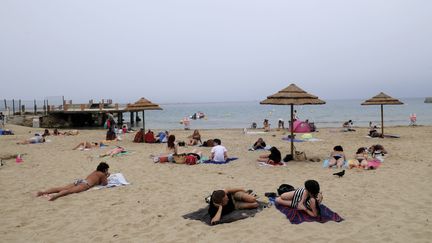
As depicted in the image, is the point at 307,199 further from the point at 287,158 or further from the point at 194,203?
the point at 287,158

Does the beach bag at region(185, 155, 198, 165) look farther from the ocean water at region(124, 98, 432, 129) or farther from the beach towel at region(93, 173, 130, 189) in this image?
the ocean water at region(124, 98, 432, 129)

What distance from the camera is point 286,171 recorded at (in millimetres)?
8297

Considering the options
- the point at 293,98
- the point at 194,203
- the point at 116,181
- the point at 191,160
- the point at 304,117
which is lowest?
the point at 194,203

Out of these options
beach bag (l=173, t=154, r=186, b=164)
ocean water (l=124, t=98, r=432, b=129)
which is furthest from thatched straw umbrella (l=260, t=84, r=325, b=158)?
ocean water (l=124, t=98, r=432, b=129)

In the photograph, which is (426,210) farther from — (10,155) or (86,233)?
(10,155)

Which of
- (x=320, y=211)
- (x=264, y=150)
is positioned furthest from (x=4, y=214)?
(x=264, y=150)

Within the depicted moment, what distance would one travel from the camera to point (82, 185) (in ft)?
21.7

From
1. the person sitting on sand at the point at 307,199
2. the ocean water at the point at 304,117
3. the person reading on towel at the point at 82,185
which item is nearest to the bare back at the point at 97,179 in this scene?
the person reading on towel at the point at 82,185

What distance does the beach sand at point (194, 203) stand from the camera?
4.42 m

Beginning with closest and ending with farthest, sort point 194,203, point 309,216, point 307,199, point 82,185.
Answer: point 309,216
point 307,199
point 194,203
point 82,185

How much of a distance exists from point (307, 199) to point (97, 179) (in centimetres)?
428

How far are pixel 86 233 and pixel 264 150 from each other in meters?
8.33

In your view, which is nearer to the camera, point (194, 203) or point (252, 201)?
point (252, 201)

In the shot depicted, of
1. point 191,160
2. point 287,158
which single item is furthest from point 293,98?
point 191,160
